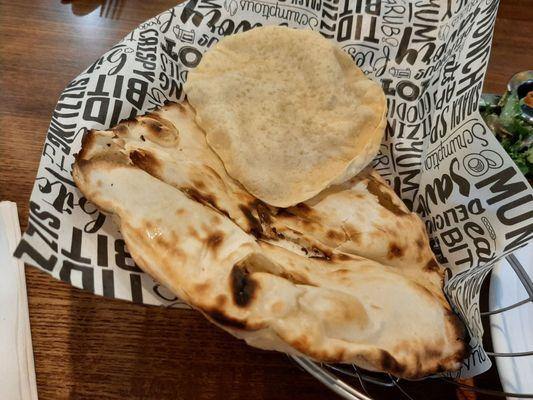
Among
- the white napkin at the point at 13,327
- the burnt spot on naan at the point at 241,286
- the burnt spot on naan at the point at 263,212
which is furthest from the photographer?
the burnt spot on naan at the point at 263,212

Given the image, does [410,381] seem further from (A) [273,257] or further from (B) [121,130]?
(B) [121,130]

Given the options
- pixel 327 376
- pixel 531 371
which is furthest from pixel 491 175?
pixel 327 376

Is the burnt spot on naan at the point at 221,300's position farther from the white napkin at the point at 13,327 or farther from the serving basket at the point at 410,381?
the white napkin at the point at 13,327

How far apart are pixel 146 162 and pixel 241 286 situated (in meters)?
0.31

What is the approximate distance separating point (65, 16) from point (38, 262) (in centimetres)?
111

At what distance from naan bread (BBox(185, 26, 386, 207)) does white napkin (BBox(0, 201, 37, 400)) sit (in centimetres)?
46

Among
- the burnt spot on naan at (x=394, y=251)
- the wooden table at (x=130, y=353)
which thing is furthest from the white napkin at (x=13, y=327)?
the burnt spot on naan at (x=394, y=251)

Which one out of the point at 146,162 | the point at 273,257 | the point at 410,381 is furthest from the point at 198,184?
the point at 410,381

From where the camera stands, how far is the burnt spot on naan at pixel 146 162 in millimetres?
864

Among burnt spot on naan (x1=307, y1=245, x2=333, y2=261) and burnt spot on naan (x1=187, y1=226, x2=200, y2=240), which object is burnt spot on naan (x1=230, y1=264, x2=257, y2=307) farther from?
burnt spot on naan (x1=307, y1=245, x2=333, y2=261)

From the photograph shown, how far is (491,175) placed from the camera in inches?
36.4

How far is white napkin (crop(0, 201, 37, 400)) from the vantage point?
0.84 meters

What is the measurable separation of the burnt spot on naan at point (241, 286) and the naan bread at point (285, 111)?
0.29m

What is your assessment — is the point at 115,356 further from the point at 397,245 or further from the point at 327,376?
the point at 397,245
